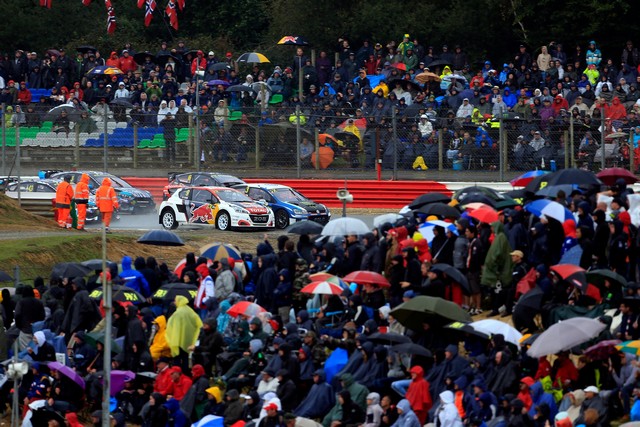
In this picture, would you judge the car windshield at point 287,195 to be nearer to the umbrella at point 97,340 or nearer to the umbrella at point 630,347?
the umbrella at point 97,340

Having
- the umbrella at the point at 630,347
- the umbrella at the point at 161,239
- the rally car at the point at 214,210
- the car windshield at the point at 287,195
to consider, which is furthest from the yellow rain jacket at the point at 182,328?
the car windshield at the point at 287,195

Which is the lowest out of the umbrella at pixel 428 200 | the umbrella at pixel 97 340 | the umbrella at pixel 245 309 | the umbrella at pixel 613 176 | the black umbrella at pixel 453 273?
the umbrella at pixel 97 340

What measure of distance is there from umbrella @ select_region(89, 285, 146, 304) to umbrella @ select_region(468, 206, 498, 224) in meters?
5.51

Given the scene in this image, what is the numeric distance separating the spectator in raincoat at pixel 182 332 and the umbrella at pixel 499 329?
4789mm

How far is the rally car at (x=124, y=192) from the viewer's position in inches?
1527

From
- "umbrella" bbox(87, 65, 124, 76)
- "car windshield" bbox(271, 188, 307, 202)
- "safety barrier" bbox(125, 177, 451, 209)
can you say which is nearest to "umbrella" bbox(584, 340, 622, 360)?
"safety barrier" bbox(125, 177, 451, 209)

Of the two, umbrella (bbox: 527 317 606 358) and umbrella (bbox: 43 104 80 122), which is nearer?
umbrella (bbox: 527 317 606 358)

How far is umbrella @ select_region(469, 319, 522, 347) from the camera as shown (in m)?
→ 20.0

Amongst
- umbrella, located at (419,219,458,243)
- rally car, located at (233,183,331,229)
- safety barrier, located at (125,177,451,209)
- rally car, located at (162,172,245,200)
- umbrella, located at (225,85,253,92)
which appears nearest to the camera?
umbrella, located at (419,219,458,243)

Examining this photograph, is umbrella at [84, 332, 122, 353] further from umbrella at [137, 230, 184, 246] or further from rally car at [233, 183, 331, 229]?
rally car at [233, 183, 331, 229]

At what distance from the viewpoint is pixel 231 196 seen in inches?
1449

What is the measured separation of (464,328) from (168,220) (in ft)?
58.5

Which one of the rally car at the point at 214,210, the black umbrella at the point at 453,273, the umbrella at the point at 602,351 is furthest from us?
the rally car at the point at 214,210

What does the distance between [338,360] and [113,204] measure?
14575mm
